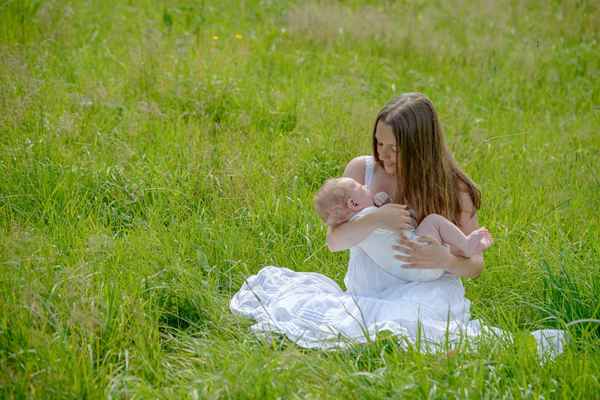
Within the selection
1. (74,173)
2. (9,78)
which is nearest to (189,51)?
(9,78)

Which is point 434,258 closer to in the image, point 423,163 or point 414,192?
point 414,192

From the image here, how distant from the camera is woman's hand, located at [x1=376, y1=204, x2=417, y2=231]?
3.26 m

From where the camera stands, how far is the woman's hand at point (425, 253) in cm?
328

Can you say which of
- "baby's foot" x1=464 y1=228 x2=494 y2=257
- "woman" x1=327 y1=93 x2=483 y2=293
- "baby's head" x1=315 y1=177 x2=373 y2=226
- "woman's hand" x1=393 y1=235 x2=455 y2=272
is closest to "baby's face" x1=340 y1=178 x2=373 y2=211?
"baby's head" x1=315 y1=177 x2=373 y2=226

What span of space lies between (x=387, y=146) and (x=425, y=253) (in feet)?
1.78

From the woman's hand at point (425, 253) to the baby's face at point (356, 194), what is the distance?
24 cm

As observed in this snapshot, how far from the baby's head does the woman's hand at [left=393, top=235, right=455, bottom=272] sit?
26 centimetres

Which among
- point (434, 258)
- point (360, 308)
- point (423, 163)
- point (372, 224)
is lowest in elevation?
point (360, 308)

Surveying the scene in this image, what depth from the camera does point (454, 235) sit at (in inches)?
131

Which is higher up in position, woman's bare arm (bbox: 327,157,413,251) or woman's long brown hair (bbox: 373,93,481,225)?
woman's long brown hair (bbox: 373,93,481,225)

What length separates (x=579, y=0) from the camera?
930 centimetres

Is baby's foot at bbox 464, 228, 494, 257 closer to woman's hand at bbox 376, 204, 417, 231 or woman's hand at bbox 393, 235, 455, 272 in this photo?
woman's hand at bbox 393, 235, 455, 272

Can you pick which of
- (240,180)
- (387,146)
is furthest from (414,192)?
(240,180)

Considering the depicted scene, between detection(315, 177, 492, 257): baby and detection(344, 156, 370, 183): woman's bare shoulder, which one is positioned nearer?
detection(315, 177, 492, 257): baby
